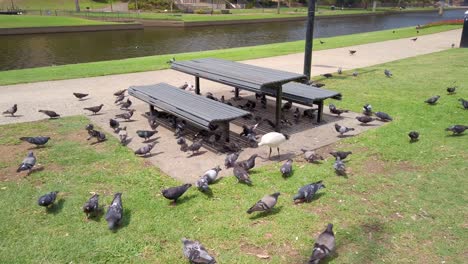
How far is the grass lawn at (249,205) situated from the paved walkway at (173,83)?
0.53 meters

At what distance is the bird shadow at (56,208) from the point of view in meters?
5.33

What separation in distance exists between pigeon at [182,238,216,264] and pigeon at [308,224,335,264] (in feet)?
3.62

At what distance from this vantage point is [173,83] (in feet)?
43.2

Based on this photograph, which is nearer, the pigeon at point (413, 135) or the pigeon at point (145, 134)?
the pigeon at point (413, 135)

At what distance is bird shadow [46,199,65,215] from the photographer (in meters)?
5.33

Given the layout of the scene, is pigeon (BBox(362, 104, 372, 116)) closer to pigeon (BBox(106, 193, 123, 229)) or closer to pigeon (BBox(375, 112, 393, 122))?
pigeon (BBox(375, 112, 393, 122))

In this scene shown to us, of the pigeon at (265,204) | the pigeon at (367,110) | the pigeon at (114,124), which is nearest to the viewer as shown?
the pigeon at (265,204)

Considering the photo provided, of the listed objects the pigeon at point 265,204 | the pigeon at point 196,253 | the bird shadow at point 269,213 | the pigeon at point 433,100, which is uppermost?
the pigeon at point 433,100

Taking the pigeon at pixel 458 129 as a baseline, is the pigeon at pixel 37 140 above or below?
below

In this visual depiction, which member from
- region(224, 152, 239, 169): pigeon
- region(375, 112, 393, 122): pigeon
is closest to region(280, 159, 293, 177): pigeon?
region(224, 152, 239, 169): pigeon

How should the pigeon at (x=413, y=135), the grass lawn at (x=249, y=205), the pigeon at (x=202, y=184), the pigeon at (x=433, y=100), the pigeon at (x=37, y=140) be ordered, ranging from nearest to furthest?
the grass lawn at (x=249, y=205) < the pigeon at (x=202, y=184) < the pigeon at (x=37, y=140) < the pigeon at (x=413, y=135) < the pigeon at (x=433, y=100)

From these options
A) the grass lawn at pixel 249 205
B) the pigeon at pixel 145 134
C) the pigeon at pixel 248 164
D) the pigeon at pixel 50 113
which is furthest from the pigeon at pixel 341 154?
the pigeon at pixel 50 113

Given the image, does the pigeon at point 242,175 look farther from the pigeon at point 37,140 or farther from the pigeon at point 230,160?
the pigeon at point 37,140

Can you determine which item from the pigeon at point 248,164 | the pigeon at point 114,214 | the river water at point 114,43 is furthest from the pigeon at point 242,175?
the river water at point 114,43
